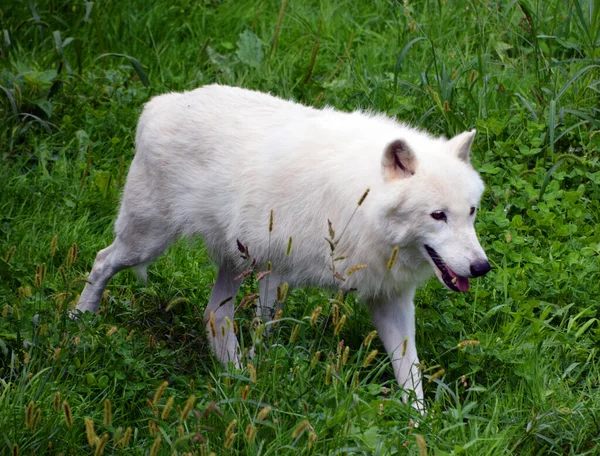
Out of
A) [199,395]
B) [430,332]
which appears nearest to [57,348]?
[199,395]

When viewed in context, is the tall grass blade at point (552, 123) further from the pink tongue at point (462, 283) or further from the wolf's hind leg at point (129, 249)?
the wolf's hind leg at point (129, 249)

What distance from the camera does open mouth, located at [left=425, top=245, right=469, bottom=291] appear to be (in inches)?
163

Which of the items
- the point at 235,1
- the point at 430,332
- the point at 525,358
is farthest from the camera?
the point at 235,1

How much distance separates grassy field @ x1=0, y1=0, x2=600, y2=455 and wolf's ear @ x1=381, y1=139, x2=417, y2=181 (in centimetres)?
66

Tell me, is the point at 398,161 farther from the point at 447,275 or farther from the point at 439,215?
the point at 447,275

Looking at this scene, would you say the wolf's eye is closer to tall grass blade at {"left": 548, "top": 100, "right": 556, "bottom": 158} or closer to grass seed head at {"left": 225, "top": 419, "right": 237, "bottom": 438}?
grass seed head at {"left": 225, "top": 419, "right": 237, "bottom": 438}

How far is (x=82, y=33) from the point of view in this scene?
7578 mm

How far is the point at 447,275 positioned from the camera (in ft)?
13.7

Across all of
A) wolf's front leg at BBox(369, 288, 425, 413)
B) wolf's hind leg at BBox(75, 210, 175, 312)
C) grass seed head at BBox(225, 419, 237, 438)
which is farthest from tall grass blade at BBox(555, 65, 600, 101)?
grass seed head at BBox(225, 419, 237, 438)

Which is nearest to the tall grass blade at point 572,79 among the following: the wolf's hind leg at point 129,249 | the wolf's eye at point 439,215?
the wolf's eye at point 439,215

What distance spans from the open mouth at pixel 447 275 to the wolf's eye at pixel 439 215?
155 mm

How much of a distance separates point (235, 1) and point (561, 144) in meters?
3.30

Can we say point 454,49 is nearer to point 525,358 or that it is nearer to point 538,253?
point 538,253

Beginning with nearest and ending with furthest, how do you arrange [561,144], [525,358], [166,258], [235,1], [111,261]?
[525,358]
[111,261]
[166,258]
[561,144]
[235,1]
